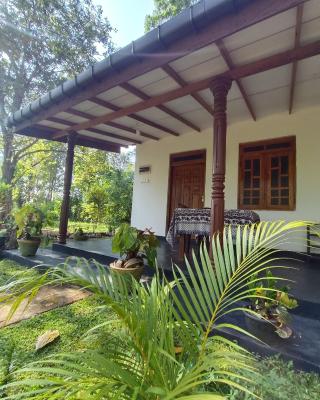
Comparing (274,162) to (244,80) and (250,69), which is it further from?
(250,69)

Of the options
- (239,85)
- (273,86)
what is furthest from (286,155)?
(239,85)

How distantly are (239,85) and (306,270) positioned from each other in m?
2.74

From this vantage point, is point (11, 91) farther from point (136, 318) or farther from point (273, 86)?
point (136, 318)

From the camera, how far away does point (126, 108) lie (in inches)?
158

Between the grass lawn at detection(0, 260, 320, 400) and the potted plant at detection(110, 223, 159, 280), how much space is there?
469 millimetres

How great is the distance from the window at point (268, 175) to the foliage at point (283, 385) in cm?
348

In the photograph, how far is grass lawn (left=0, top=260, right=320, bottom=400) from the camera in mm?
1278

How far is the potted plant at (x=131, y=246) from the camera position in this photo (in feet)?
8.77

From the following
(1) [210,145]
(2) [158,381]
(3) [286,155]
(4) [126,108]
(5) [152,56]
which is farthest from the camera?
(1) [210,145]

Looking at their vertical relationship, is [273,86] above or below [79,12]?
below

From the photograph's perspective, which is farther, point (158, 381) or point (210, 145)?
point (210, 145)

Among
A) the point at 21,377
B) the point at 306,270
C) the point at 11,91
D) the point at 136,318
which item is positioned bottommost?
the point at 21,377

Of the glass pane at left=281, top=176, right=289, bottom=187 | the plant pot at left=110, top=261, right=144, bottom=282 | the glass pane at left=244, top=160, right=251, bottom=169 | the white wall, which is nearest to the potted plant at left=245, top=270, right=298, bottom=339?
the plant pot at left=110, top=261, right=144, bottom=282

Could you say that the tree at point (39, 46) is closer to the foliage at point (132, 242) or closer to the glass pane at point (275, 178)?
the foliage at point (132, 242)
